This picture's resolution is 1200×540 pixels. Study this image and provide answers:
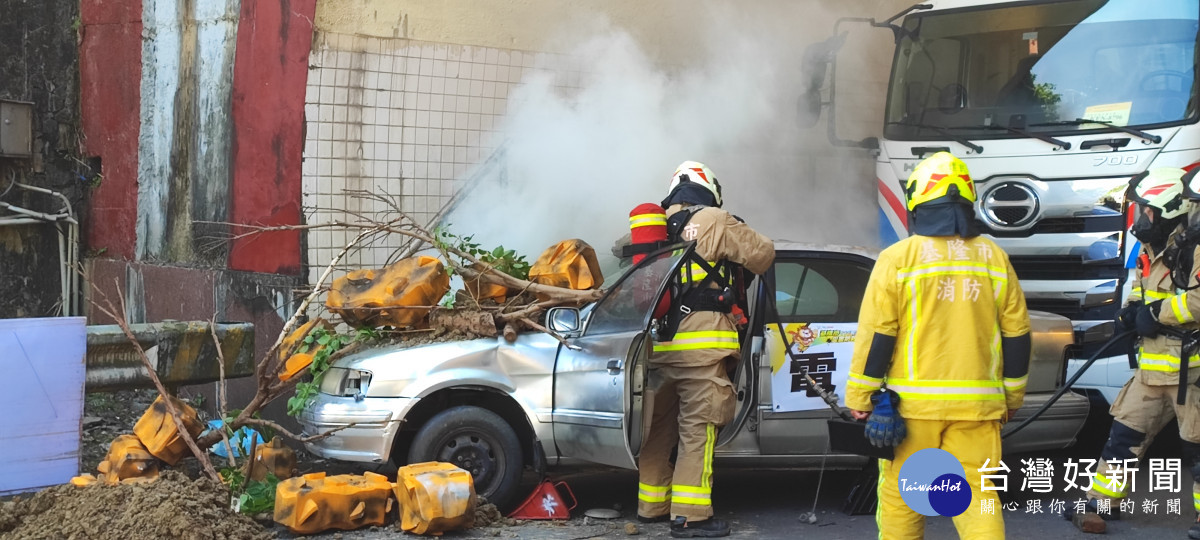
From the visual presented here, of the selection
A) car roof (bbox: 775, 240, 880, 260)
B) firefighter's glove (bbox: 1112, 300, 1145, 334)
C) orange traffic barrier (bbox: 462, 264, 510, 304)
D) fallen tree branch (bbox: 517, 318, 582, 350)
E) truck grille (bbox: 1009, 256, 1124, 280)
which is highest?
car roof (bbox: 775, 240, 880, 260)

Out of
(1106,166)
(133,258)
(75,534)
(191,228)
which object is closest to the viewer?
(75,534)

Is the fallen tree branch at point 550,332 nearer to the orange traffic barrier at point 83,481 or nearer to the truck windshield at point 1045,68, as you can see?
the orange traffic barrier at point 83,481

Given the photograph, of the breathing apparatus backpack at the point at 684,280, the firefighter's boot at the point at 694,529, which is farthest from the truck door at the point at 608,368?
the firefighter's boot at the point at 694,529

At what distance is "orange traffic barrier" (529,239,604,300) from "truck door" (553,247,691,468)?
0.29m

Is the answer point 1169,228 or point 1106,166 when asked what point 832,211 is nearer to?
point 1106,166

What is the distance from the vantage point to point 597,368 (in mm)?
5531

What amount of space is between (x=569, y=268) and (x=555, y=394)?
2.40ft

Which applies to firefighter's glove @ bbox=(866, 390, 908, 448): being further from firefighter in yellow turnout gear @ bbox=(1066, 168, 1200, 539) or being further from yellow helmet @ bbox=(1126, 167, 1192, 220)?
yellow helmet @ bbox=(1126, 167, 1192, 220)

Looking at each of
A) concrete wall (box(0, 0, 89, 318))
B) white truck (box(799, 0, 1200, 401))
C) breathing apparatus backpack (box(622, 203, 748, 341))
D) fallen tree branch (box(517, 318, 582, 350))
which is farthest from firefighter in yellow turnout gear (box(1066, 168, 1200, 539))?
concrete wall (box(0, 0, 89, 318))

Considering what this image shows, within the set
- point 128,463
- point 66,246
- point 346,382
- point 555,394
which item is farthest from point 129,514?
point 66,246

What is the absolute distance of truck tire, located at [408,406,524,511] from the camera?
5.69 m

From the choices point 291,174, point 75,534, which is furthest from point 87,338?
point 291,174

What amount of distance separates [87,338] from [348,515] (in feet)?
6.76

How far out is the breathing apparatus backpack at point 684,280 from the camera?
5484 millimetres
